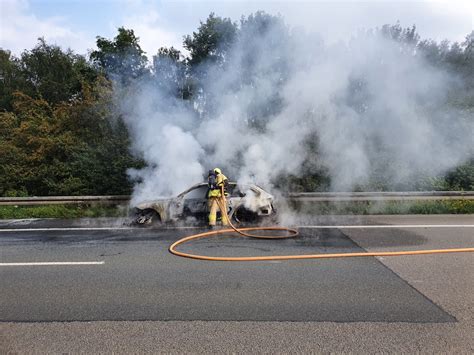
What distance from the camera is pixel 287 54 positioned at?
12070 mm

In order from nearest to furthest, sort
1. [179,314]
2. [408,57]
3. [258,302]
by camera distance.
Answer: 1. [179,314]
2. [258,302]
3. [408,57]

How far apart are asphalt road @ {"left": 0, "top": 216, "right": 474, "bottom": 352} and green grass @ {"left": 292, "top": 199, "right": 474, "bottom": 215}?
3523 mm

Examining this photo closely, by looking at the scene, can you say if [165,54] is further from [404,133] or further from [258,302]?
[258,302]

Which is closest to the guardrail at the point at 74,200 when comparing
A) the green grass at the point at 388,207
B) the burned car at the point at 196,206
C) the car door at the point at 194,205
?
the burned car at the point at 196,206

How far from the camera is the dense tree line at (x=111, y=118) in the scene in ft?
40.5

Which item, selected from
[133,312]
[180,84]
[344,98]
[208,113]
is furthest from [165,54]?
[133,312]

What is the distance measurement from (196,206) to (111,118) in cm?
785

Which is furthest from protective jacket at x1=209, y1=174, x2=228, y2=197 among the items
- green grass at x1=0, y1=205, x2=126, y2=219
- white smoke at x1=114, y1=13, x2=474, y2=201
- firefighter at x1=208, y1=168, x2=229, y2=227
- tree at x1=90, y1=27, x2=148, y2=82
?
tree at x1=90, y1=27, x2=148, y2=82

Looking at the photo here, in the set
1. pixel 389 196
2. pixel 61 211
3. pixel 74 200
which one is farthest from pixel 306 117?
pixel 61 211

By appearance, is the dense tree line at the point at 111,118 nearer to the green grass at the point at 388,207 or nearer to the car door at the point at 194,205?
the green grass at the point at 388,207

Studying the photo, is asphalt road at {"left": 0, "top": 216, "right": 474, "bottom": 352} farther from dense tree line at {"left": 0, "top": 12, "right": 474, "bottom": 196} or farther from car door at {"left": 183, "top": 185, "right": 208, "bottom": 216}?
dense tree line at {"left": 0, "top": 12, "right": 474, "bottom": 196}

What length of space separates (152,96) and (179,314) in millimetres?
10321

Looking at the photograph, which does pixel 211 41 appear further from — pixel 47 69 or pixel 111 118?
pixel 47 69

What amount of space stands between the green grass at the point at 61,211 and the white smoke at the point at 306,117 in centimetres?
96
